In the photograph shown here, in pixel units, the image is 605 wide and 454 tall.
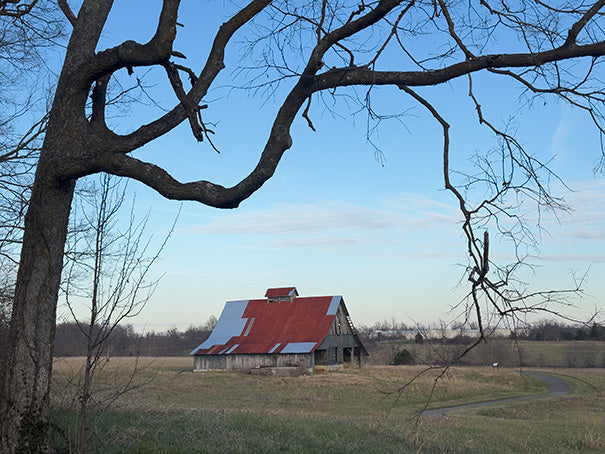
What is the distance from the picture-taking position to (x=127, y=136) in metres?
6.34

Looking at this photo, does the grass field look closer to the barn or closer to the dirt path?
the dirt path

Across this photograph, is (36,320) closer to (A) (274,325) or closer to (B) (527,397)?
(B) (527,397)

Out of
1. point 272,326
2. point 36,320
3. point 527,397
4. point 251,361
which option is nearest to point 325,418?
point 36,320

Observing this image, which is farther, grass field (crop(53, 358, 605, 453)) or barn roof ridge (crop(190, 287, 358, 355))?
barn roof ridge (crop(190, 287, 358, 355))

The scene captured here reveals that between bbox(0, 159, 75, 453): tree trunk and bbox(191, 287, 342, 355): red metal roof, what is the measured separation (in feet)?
107

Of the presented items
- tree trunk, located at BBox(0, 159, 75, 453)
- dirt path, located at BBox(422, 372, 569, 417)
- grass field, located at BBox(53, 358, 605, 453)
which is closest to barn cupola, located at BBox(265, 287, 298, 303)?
grass field, located at BBox(53, 358, 605, 453)

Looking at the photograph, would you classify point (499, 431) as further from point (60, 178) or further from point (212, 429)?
point (60, 178)

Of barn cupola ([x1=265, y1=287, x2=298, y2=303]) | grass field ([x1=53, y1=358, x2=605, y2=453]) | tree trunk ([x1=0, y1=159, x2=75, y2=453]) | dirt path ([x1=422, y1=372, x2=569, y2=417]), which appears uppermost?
barn cupola ([x1=265, y1=287, x2=298, y2=303])

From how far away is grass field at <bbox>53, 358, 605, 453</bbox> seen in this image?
7.66m

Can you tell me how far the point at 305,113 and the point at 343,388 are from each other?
23911 millimetres

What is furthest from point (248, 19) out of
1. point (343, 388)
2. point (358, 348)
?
point (358, 348)

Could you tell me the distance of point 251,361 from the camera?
3966 centimetres

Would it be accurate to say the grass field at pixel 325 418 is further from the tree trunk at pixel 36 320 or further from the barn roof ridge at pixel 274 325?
the barn roof ridge at pixel 274 325

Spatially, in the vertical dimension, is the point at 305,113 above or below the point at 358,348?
above
